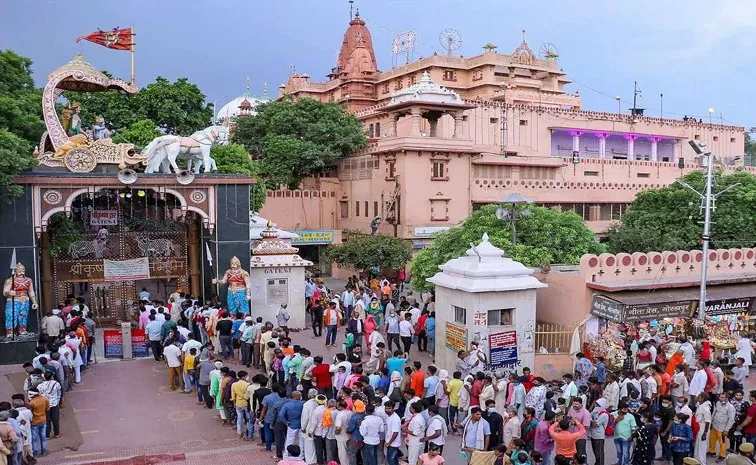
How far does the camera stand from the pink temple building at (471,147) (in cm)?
3083

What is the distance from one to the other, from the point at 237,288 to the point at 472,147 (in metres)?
16.7

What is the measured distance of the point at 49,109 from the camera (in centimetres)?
1719

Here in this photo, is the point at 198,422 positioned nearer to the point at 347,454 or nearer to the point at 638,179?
the point at 347,454

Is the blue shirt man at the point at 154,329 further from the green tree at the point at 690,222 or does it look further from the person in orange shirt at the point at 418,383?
the green tree at the point at 690,222

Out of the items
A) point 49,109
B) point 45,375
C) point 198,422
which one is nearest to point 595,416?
Result: point 198,422

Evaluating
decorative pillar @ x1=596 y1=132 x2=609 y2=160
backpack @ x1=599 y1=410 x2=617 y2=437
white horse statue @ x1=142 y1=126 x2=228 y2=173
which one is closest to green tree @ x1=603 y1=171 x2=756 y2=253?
decorative pillar @ x1=596 y1=132 x2=609 y2=160

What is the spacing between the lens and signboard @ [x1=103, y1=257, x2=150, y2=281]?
19.0 meters

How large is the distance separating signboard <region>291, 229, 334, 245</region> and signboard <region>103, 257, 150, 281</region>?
13199 millimetres

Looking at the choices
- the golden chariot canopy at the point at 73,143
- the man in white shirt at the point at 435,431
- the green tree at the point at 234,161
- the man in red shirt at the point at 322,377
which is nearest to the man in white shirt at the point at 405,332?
the man in red shirt at the point at 322,377

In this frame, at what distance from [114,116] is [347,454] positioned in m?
24.1

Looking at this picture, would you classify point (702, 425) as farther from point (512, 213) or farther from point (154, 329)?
point (154, 329)

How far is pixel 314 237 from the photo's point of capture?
3303 centimetres

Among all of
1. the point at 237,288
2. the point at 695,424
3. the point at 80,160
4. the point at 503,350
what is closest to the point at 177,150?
the point at 80,160

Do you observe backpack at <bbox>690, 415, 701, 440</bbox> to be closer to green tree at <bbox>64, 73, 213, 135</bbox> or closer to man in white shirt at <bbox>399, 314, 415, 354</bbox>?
man in white shirt at <bbox>399, 314, 415, 354</bbox>
